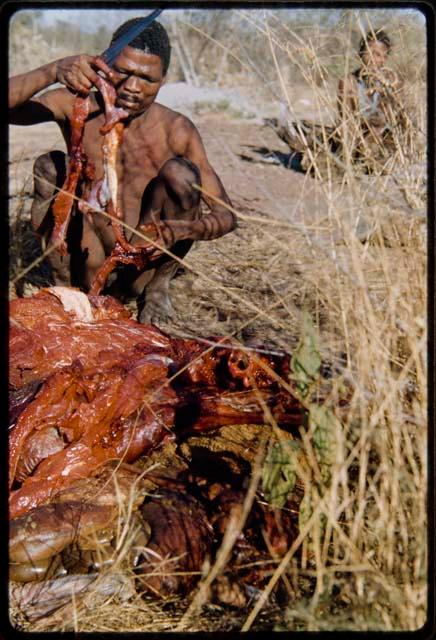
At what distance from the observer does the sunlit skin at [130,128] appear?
151 inches

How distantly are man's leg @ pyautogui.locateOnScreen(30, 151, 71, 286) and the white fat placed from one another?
2.63ft

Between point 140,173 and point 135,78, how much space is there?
0.63 metres

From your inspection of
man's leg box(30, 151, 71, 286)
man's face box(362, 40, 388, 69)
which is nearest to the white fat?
man's leg box(30, 151, 71, 286)

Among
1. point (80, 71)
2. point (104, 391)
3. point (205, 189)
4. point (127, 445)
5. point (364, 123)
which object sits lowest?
point (127, 445)

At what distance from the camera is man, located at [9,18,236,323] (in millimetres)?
4141

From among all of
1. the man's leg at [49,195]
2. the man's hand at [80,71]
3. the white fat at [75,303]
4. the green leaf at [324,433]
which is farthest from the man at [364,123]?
the man's leg at [49,195]

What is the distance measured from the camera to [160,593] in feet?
8.25

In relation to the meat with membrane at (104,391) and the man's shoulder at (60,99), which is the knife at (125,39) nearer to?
the man's shoulder at (60,99)

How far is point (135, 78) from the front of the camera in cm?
415

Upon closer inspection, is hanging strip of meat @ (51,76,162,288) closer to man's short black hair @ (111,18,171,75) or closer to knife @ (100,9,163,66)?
knife @ (100,9,163,66)

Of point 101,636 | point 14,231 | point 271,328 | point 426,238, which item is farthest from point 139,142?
Result: point 101,636

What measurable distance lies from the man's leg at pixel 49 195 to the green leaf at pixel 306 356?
2378 mm

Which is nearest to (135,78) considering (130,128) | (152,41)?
(152,41)

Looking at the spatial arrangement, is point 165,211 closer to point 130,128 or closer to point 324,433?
point 130,128
